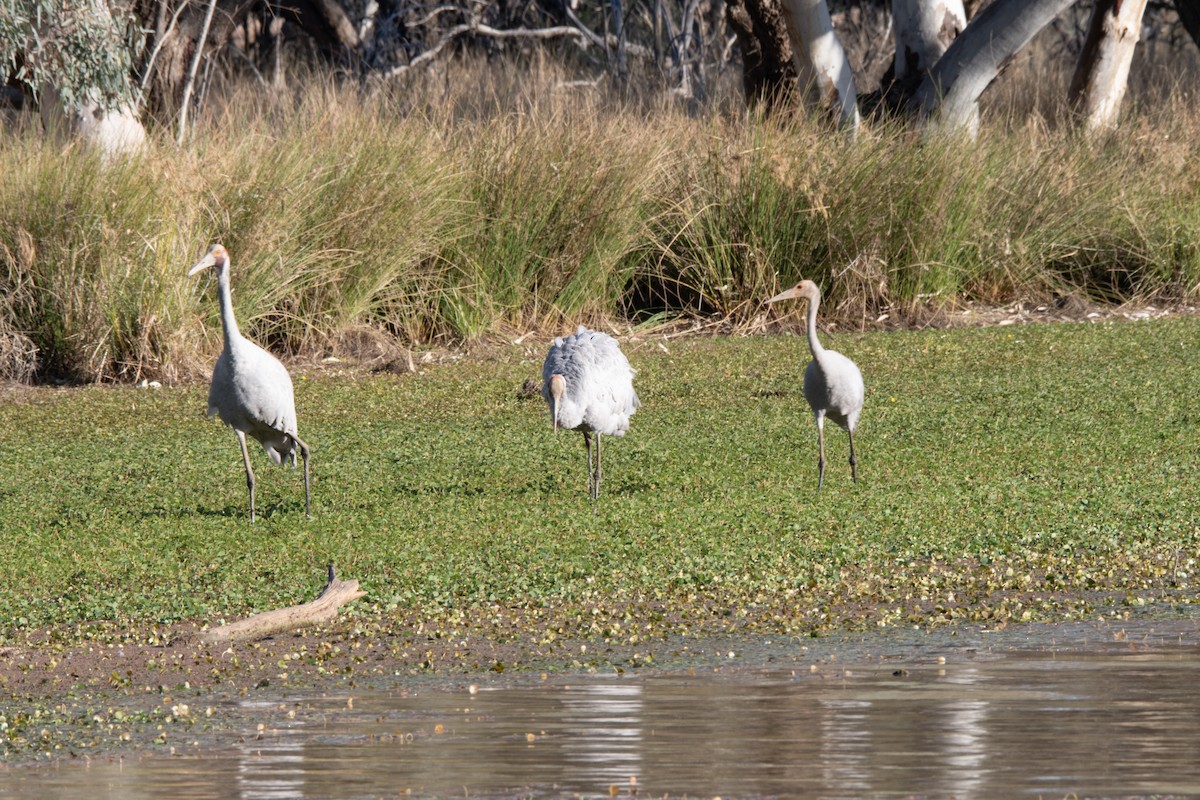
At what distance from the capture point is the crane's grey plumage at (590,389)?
32.9ft

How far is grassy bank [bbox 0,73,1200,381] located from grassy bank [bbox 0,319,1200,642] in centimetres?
119

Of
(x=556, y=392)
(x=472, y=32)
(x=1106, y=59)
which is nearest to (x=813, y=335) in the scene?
(x=556, y=392)

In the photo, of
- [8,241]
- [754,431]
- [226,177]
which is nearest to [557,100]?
[226,177]

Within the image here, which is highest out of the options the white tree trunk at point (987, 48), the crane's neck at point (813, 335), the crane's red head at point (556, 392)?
the white tree trunk at point (987, 48)

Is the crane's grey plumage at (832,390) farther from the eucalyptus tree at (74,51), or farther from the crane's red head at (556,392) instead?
the eucalyptus tree at (74,51)

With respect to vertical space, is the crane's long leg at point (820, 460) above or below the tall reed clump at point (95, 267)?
below

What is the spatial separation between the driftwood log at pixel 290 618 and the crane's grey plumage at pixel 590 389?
110 inches

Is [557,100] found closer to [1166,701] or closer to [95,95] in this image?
[95,95]

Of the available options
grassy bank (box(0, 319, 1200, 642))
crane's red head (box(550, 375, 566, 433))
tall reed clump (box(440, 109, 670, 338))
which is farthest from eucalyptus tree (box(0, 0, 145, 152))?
crane's red head (box(550, 375, 566, 433))

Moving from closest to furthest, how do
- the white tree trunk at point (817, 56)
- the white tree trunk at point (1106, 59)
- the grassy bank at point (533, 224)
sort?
the grassy bank at point (533, 224)
the white tree trunk at point (817, 56)
the white tree trunk at point (1106, 59)

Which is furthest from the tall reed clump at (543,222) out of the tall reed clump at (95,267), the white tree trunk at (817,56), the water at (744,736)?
the water at (744,736)

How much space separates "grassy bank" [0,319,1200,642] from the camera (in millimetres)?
7414

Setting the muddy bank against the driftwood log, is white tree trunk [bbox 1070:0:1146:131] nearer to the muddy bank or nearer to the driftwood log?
the muddy bank

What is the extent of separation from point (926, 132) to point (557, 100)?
381 centimetres
